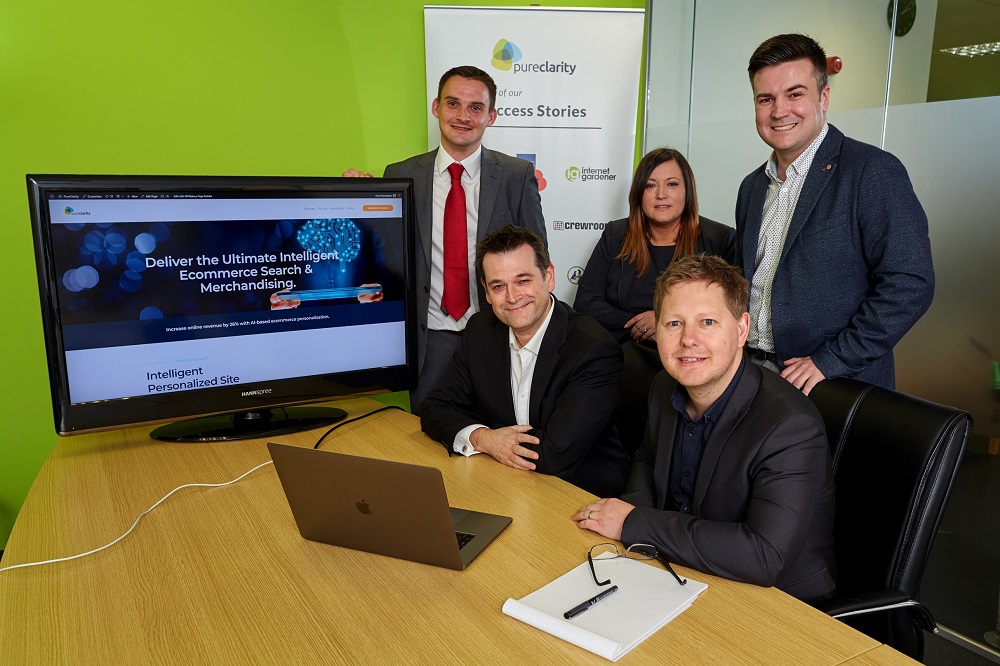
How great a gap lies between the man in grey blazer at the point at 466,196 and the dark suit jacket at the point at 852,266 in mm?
1182

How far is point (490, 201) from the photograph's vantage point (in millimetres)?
3055

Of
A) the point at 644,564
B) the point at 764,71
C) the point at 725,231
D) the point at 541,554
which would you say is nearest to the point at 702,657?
the point at 644,564

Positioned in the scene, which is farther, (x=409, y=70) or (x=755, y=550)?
(x=409, y=70)

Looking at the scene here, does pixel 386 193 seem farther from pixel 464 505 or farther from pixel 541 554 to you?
pixel 541 554

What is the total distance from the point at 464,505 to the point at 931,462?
3.16 feet

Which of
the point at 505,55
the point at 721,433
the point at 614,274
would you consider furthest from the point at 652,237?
the point at 721,433

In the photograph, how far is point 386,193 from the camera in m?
2.26

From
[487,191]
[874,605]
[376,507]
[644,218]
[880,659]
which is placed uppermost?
[487,191]

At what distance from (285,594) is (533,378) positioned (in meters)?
1.08

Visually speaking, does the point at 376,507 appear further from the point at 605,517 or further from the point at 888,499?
the point at 888,499

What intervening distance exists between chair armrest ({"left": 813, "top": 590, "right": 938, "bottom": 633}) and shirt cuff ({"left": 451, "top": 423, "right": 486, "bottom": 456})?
0.91 meters

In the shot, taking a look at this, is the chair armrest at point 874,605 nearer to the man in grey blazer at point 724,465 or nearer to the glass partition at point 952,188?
the man in grey blazer at point 724,465

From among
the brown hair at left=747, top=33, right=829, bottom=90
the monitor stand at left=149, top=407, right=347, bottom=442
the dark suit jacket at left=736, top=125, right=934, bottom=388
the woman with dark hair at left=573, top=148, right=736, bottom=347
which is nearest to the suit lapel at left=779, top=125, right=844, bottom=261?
the dark suit jacket at left=736, top=125, right=934, bottom=388

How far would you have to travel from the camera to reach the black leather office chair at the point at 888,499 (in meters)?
1.46
